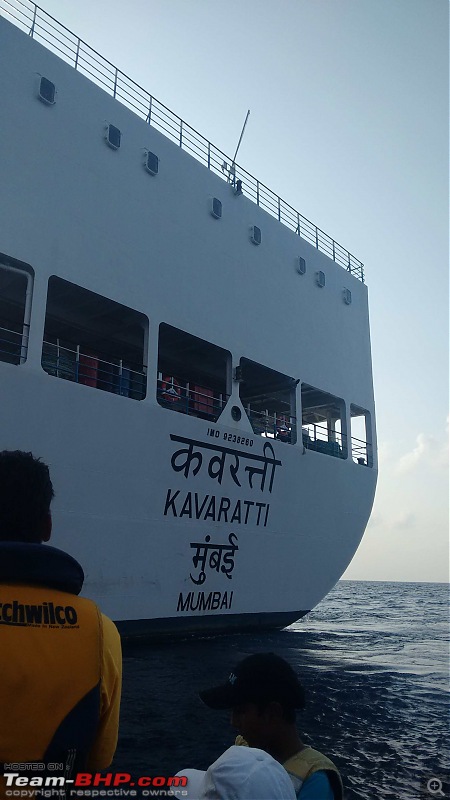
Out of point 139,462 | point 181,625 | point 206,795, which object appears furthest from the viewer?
point 181,625

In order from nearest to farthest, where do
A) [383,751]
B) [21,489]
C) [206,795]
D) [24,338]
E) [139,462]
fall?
[206,795]
[21,489]
[383,751]
[24,338]
[139,462]

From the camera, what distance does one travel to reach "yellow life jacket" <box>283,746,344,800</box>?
1697 millimetres

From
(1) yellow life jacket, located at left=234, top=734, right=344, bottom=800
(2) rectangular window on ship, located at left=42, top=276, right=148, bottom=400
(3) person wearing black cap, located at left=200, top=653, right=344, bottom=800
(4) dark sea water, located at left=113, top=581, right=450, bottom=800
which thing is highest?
Answer: (2) rectangular window on ship, located at left=42, top=276, right=148, bottom=400

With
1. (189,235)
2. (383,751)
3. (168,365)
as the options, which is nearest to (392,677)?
(383,751)

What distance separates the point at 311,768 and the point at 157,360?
8360 mm

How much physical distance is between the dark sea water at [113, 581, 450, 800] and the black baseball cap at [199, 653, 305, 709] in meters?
3.04

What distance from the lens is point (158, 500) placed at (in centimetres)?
894

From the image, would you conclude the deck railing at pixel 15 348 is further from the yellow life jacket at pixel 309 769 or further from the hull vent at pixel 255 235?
the yellow life jacket at pixel 309 769

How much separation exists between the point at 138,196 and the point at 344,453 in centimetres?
743

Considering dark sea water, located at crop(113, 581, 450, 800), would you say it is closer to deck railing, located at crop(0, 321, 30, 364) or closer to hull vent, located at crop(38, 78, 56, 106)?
deck railing, located at crop(0, 321, 30, 364)

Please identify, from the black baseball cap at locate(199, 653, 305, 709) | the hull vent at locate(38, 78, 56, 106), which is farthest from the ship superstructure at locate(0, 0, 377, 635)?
the black baseball cap at locate(199, 653, 305, 709)

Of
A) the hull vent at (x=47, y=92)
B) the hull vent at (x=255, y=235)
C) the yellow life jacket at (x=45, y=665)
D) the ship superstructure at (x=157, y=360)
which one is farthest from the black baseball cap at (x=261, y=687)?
the hull vent at (x=255, y=235)

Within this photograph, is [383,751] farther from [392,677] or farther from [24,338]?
[24,338]

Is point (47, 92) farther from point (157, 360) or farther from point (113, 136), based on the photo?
point (157, 360)
